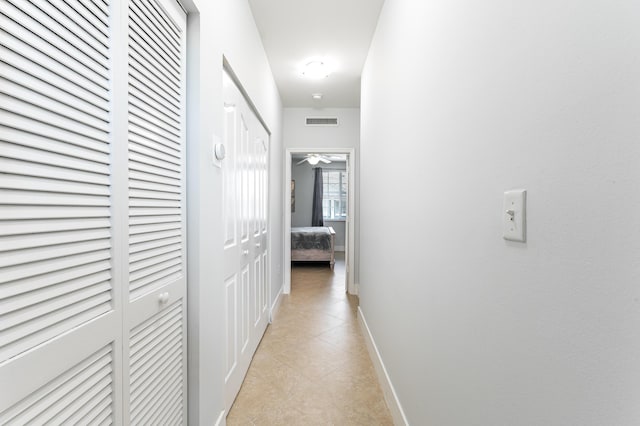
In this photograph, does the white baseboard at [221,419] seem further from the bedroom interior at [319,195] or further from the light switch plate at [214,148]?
the bedroom interior at [319,195]

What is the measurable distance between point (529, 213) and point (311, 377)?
2.16 m

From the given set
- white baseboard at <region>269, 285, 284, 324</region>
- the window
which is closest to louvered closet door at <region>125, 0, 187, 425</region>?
white baseboard at <region>269, 285, 284, 324</region>

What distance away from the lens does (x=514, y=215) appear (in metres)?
0.80

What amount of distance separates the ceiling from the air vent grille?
68 centimetres

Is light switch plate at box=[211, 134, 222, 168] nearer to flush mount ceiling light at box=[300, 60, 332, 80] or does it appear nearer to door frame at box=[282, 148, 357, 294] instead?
flush mount ceiling light at box=[300, 60, 332, 80]

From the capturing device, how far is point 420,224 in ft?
5.20

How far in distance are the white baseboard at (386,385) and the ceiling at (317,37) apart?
99.3 inches

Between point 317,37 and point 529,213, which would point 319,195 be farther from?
point 529,213

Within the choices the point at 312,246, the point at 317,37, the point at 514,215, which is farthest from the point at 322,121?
the point at 514,215

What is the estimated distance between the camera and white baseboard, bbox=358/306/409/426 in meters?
1.85

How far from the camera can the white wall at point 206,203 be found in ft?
4.86

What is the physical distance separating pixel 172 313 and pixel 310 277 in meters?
4.67

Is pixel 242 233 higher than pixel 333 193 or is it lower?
lower

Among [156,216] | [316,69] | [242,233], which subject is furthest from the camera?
[316,69]
